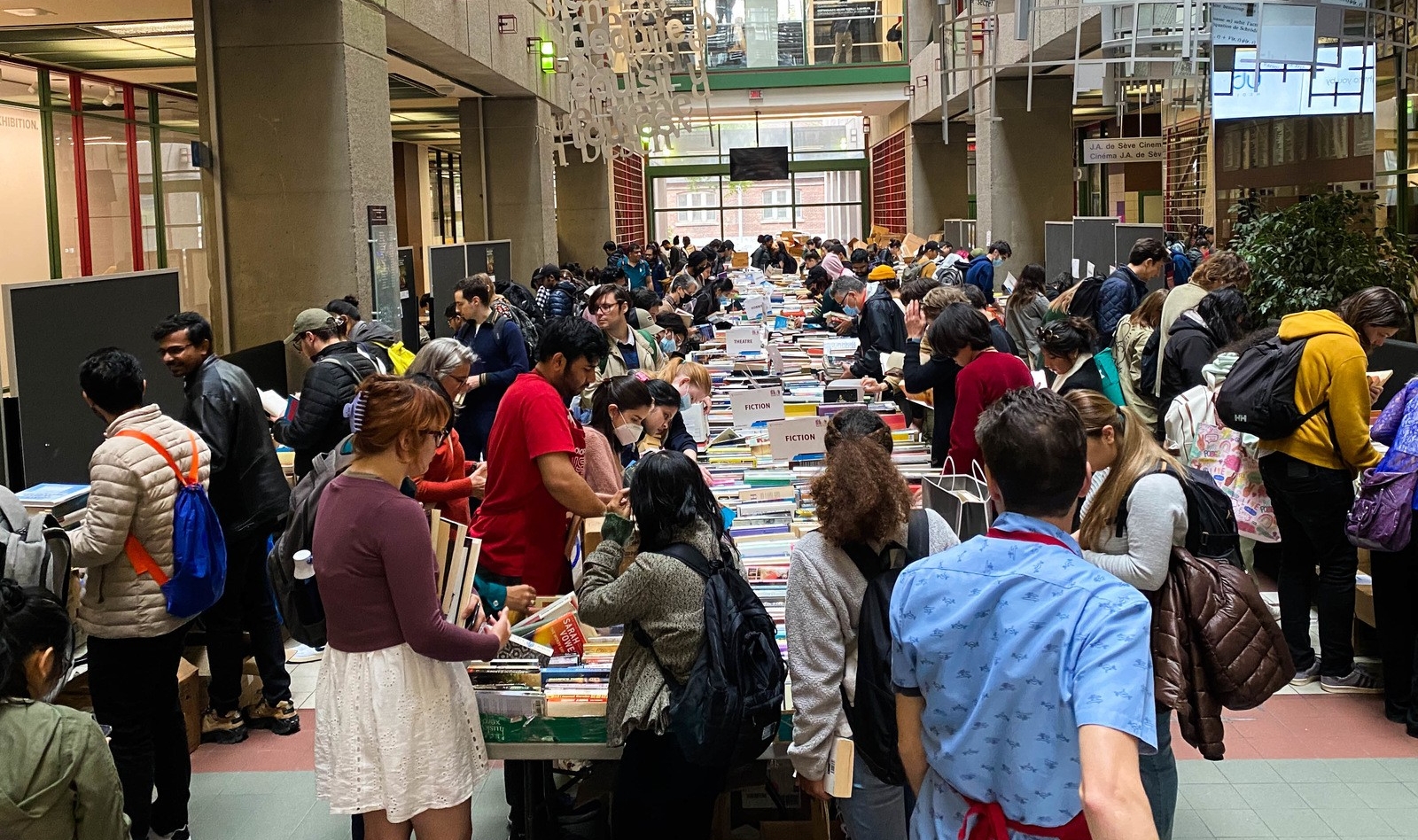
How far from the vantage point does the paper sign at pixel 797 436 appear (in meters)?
5.60

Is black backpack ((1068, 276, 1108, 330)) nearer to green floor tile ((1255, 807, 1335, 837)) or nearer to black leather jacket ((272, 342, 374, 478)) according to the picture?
green floor tile ((1255, 807, 1335, 837))

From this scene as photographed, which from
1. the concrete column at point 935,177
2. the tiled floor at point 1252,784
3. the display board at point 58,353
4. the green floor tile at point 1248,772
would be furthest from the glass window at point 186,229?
the concrete column at point 935,177

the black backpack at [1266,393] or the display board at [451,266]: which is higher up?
the display board at [451,266]

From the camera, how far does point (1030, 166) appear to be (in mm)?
18734

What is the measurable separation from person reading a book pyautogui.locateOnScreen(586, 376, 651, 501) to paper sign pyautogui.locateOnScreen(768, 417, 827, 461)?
0.75 metres

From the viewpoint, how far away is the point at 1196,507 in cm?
343

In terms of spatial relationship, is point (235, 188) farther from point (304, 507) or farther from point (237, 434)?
point (304, 507)

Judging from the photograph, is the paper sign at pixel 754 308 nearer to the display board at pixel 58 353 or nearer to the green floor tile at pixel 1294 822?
the display board at pixel 58 353

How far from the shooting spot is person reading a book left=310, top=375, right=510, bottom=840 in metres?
3.10

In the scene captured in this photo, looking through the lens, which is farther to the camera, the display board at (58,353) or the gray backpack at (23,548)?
the display board at (58,353)

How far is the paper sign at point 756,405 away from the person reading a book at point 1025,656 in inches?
175

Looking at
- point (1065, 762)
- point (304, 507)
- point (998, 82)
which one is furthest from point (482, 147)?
point (1065, 762)

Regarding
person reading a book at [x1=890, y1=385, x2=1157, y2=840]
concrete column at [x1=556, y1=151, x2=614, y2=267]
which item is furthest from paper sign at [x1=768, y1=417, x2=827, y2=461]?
concrete column at [x1=556, y1=151, x2=614, y2=267]

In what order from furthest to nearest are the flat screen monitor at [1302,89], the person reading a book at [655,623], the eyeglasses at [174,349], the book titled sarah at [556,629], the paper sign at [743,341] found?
the paper sign at [743,341]
the flat screen monitor at [1302,89]
the eyeglasses at [174,349]
the book titled sarah at [556,629]
the person reading a book at [655,623]
